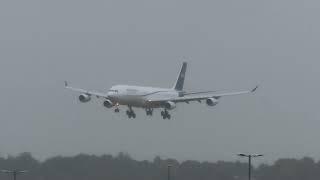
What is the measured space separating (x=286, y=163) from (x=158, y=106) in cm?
2135

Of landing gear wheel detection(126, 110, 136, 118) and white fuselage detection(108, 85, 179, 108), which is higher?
white fuselage detection(108, 85, 179, 108)

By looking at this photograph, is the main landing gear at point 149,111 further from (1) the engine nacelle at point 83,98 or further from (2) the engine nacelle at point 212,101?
(1) the engine nacelle at point 83,98

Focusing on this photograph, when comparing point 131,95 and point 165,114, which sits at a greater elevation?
point 131,95

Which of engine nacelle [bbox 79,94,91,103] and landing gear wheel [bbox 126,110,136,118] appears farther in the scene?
engine nacelle [bbox 79,94,91,103]

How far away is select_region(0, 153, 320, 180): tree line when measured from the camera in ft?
563

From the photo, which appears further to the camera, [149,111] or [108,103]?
[149,111]

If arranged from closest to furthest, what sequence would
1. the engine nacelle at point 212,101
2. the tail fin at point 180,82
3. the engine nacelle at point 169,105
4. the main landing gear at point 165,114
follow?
the main landing gear at point 165,114 < the engine nacelle at point 212,101 < the engine nacelle at point 169,105 < the tail fin at point 180,82

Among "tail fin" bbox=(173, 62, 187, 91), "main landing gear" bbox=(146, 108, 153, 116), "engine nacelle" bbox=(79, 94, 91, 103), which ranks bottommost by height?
"main landing gear" bbox=(146, 108, 153, 116)

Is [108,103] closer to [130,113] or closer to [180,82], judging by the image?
[130,113]

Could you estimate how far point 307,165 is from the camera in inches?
6900

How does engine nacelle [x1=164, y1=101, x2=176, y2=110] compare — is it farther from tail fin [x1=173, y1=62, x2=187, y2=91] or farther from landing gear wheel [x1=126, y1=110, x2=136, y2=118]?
tail fin [x1=173, y1=62, x2=187, y2=91]

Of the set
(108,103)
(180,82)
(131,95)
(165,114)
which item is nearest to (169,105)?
(165,114)

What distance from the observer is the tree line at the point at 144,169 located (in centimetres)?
17175

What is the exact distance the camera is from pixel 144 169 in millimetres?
178125
